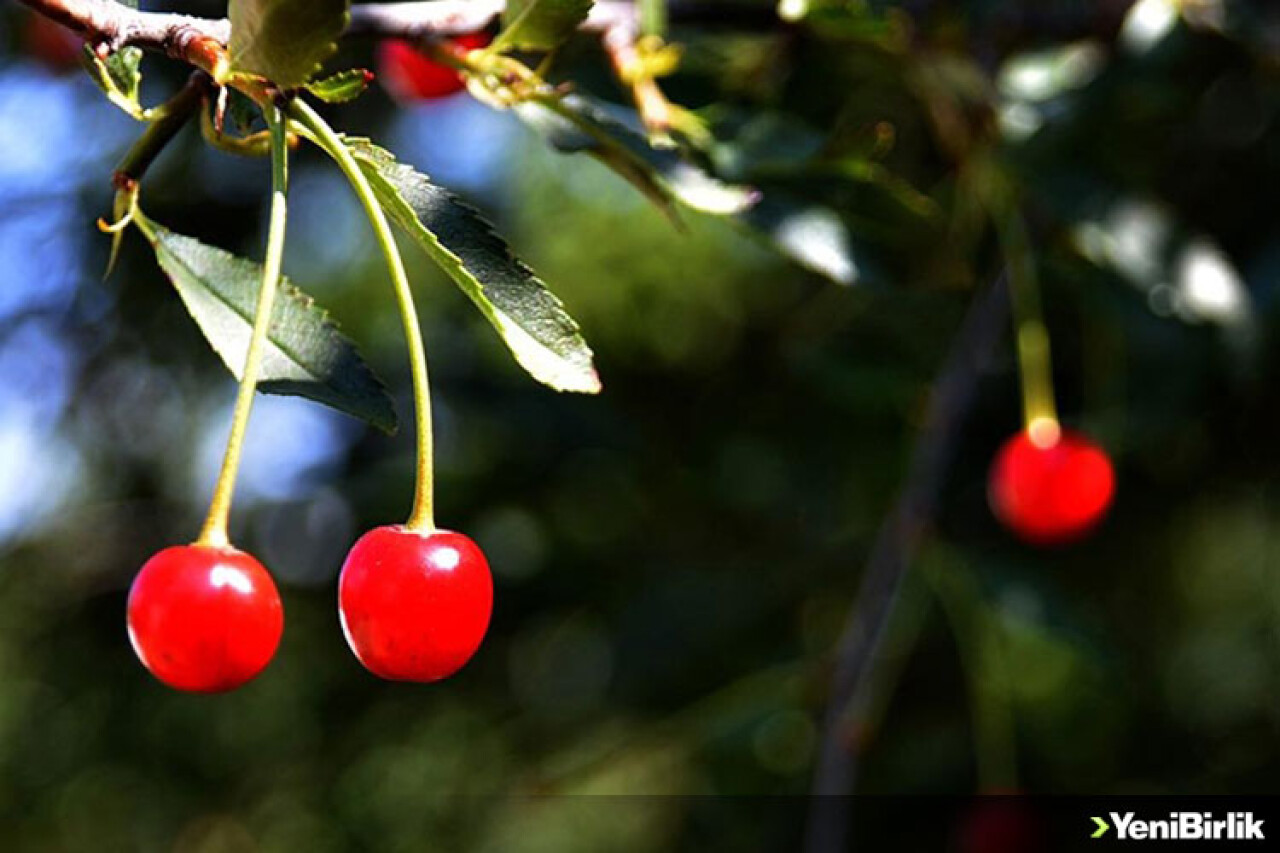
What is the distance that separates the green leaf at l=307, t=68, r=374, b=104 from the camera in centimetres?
93

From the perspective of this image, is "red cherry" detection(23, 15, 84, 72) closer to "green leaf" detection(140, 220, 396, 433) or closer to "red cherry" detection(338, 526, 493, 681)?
"green leaf" detection(140, 220, 396, 433)

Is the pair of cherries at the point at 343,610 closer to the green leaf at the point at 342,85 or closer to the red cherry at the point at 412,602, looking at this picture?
the red cherry at the point at 412,602

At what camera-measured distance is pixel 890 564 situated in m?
2.04

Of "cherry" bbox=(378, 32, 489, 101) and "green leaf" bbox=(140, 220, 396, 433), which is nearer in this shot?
"green leaf" bbox=(140, 220, 396, 433)

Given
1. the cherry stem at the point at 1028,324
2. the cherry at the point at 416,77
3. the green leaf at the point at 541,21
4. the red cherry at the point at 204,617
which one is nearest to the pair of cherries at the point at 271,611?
the red cherry at the point at 204,617

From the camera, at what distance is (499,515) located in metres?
2.60

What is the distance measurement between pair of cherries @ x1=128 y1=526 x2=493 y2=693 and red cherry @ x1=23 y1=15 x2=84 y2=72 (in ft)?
5.59

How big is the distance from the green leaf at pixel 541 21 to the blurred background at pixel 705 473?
0.55 metres

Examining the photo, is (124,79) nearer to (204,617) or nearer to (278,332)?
(278,332)

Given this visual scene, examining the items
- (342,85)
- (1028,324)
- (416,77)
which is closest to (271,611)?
(342,85)

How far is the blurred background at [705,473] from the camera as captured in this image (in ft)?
6.41

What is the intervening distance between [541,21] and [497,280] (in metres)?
0.28

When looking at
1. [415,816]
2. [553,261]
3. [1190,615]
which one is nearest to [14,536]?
[415,816]

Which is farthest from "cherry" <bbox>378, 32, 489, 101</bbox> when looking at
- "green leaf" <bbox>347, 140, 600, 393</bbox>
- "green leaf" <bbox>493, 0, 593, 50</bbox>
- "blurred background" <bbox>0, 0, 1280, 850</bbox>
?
"green leaf" <bbox>347, 140, 600, 393</bbox>
